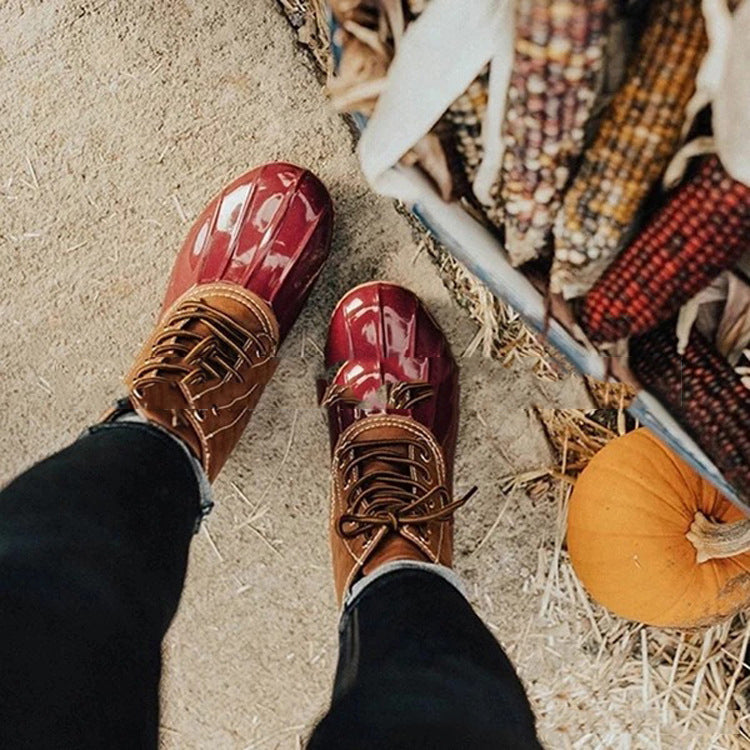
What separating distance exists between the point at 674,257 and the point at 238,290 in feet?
2.27

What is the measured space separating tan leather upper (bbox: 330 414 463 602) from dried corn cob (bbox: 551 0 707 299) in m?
0.45

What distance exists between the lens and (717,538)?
99 cm

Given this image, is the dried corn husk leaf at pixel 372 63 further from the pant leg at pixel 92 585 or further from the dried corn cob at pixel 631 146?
the pant leg at pixel 92 585

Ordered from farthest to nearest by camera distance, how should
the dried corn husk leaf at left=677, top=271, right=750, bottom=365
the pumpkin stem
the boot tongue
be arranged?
the boot tongue, the pumpkin stem, the dried corn husk leaf at left=677, top=271, right=750, bottom=365

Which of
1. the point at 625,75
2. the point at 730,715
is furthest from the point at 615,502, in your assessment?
the point at 625,75

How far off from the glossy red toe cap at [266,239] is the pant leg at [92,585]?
26cm

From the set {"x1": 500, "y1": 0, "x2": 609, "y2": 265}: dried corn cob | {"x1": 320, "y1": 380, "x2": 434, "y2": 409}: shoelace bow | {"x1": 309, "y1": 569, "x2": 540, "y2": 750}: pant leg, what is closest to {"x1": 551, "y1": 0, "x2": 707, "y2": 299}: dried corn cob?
{"x1": 500, "y1": 0, "x2": 609, "y2": 265}: dried corn cob

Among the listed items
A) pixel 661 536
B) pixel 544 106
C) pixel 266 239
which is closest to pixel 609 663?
pixel 661 536

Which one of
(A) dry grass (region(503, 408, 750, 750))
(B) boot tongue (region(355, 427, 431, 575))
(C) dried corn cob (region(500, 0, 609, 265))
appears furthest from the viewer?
(A) dry grass (region(503, 408, 750, 750))

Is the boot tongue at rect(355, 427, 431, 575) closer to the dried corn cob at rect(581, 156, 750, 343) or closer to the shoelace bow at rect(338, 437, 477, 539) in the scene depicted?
the shoelace bow at rect(338, 437, 477, 539)

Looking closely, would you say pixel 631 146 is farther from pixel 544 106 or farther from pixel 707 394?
pixel 707 394

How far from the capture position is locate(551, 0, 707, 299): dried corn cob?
60cm

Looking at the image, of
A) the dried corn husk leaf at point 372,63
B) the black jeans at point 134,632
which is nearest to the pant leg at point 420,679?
the black jeans at point 134,632

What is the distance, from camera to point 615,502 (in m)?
1.03
